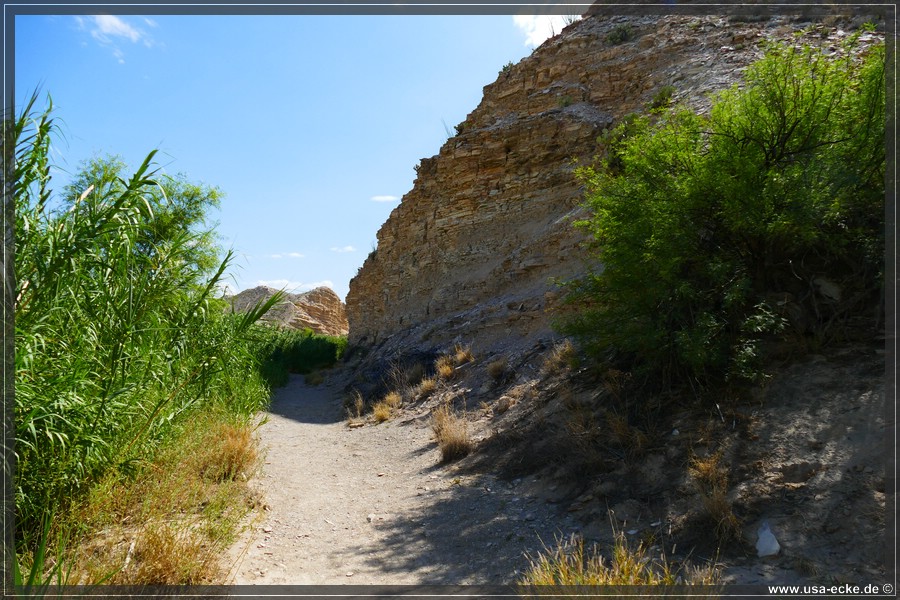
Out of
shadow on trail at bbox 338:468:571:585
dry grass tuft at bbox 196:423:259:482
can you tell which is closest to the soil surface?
shadow on trail at bbox 338:468:571:585

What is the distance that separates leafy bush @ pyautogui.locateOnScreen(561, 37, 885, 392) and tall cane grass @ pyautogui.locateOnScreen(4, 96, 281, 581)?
151 inches

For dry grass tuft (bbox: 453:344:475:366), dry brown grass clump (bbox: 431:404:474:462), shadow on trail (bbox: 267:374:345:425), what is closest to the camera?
dry brown grass clump (bbox: 431:404:474:462)

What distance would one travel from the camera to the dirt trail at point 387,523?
12.5ft

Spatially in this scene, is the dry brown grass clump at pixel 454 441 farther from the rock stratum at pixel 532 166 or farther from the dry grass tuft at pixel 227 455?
the rock stratum at pixel 532 166

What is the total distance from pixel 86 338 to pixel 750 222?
19.3 ft

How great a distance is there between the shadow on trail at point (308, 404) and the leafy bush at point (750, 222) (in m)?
8.39

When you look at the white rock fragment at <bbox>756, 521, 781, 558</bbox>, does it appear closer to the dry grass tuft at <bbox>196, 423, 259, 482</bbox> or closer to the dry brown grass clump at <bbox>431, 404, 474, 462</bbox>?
the dry brown grass clump at <bbox>431, 404, 474, 462</bbox>

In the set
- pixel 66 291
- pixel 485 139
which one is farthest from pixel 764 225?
pixel 485 139

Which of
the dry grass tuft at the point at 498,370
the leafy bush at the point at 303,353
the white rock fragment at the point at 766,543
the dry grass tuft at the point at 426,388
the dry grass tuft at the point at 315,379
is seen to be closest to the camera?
the white rock fragment at the point at 766,543

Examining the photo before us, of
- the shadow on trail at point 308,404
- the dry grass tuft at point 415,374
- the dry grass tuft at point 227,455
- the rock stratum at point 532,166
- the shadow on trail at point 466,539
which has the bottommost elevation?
the shadow on trail at point 466,539

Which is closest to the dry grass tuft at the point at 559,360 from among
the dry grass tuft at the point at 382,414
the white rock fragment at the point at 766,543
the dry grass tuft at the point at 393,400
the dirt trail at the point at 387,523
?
the dirt trail at the point at 387,523

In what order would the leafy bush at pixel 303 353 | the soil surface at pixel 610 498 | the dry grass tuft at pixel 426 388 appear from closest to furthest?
the soil surface at pixel 610 498 < the dry grass tuft at pixel 426 388 < the leafy bush at pixel 303 353

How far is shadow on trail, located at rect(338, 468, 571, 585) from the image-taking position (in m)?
3.80

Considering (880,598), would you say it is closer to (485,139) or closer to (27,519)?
(27,519)
